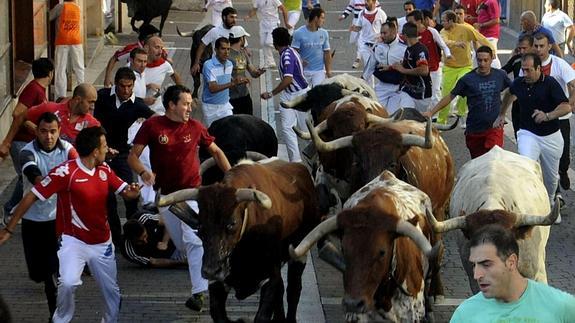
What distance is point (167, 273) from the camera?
1309cm

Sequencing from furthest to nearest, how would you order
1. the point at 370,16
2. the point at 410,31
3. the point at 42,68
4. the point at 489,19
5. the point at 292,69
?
the point at 370,16 < the point at 489,19 < the point at 410,31 < the point at 292,69 < the point at 42,68

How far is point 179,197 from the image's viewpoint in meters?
10.2

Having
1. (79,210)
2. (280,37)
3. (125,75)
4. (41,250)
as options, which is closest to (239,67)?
(280,37)

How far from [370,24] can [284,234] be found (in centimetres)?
1473

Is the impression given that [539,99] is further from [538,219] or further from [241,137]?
[538,219]

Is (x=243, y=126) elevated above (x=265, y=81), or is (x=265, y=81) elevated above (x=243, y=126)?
(x=243, y=126)

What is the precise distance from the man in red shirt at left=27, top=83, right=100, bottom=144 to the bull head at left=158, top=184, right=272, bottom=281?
110 inches

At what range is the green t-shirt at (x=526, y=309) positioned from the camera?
20.1 feet

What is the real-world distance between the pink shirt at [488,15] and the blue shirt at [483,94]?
8.93 m

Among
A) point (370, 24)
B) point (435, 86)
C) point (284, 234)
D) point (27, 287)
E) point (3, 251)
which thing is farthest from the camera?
point (370, 24)

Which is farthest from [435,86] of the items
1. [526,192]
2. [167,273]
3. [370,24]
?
[526,192]

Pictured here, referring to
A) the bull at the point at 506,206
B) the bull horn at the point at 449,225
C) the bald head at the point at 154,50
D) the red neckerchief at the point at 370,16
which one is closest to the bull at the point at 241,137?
the bald head at the point at 154,50

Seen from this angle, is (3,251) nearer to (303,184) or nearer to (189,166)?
(189,166)

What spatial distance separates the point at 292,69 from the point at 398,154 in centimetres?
582
